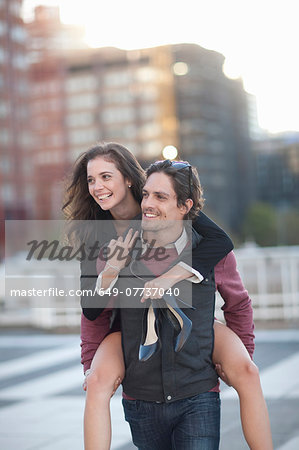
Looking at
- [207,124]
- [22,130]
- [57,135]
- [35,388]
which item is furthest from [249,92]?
[35,388]

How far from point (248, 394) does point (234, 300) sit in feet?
1.20

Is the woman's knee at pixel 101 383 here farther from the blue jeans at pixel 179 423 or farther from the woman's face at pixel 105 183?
the woman's face at pixel 105 183

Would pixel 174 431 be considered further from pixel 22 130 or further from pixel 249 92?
pixel 249 92

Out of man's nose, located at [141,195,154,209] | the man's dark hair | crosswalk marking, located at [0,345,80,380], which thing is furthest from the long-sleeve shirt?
crosswalk marking, located at [0,345,80,380]

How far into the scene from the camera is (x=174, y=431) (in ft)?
8.81

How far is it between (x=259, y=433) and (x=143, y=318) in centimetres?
59

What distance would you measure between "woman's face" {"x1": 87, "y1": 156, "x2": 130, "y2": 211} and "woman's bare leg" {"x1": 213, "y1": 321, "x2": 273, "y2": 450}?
730 mm

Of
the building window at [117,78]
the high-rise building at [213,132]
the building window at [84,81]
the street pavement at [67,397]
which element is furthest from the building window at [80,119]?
the street pavement at [67,397]

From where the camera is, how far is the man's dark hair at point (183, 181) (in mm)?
2637

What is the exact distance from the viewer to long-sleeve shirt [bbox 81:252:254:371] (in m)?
2.73

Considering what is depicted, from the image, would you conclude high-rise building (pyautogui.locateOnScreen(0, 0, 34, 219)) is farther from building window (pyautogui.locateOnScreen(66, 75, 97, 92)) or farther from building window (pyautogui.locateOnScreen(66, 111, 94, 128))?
building window (pyautogui.locateOnScreen(66, 111, 94, 128))

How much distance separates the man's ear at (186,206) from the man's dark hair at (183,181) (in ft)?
0.04

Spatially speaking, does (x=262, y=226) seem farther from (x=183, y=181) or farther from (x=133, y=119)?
(x=183, y=181)

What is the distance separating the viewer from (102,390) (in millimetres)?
2533
